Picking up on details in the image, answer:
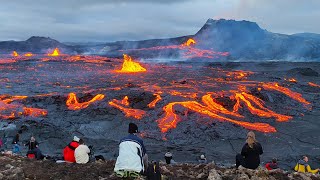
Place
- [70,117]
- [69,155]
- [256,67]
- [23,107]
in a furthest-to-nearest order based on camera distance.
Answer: [256,67]
[23,107]
[70,117]
[69,155]

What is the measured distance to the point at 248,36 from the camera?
12131cm

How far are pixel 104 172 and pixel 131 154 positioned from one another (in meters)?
2.02

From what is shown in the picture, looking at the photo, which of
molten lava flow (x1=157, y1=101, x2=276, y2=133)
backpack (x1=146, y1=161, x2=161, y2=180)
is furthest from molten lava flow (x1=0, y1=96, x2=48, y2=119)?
backpack (x1=146, y1=161, x2=161, y2=180)

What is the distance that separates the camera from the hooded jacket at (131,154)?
28.2 ft

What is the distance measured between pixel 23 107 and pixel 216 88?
1848cm

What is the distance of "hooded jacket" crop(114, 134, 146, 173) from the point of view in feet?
28.2

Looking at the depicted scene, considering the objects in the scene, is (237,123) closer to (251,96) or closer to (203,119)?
(203,119)

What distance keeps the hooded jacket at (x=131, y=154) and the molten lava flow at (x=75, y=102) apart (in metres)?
21.5

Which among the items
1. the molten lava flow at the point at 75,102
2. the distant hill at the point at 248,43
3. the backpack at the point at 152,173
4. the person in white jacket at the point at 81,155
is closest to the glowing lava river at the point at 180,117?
the molten lava flow at the point at 75,102

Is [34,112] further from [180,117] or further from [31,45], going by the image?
[31,45]

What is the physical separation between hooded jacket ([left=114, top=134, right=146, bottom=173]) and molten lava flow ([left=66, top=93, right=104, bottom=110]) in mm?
21471

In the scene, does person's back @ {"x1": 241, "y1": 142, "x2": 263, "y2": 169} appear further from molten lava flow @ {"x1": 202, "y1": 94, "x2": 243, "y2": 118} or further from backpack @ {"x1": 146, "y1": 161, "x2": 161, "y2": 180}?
molten lava flow @ {"x1": 202, "y1": 94, "x2": 243, "y2": 118}

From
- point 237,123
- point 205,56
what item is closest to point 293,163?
point 237,123

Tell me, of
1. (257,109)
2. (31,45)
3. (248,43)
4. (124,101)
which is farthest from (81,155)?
(31,45)
